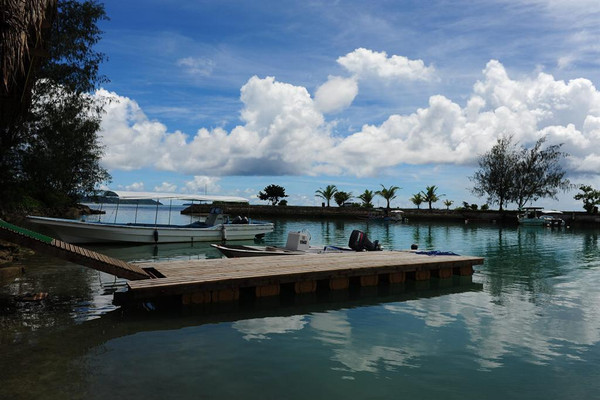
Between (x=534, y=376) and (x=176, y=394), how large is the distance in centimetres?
582

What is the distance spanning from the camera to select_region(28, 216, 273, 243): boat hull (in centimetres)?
2575

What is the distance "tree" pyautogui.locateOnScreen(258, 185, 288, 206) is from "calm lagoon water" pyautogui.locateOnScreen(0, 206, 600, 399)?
70.9 m

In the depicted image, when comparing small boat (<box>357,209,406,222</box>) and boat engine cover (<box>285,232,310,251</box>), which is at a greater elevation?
small boat (<box>357,209,406,222</box>)

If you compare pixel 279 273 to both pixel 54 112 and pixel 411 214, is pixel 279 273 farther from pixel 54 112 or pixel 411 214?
pixel 411 214

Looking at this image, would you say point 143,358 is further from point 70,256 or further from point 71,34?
point 71,34

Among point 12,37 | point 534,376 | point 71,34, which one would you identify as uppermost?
point 71,34

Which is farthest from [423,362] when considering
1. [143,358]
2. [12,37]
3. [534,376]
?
[12,37]

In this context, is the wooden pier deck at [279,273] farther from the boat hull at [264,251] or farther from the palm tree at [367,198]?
the palm tree at [367,198]

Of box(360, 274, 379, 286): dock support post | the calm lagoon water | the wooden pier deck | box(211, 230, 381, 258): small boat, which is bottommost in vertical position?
the calm lagoon water

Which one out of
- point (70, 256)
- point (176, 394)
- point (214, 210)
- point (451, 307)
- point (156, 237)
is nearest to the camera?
point (176, 394)

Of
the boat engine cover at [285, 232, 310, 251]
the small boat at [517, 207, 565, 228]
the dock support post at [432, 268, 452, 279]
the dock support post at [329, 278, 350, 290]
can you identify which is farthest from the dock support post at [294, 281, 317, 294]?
the small boat at [517, 207, 565, 228]

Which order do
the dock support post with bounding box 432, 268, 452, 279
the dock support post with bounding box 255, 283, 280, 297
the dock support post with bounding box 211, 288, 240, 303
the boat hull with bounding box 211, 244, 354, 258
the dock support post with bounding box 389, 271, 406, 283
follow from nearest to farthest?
1. the dock support post with bounding box 211, 288, 240, 303
2. the dock support post with bounding box 255, 283, 280, 297
3. the dock support post with bounding box 389, 271, 406, 283
4. the dock support post with bounding box 432, 268, 452, 279
5. the boat hull with bounding box 211, 244, 354, 258

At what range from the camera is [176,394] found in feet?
20.5

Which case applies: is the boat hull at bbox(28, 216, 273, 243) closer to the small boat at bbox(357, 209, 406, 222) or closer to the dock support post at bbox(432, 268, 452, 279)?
the dock support post at bbox(432, 268, 452, 279)
